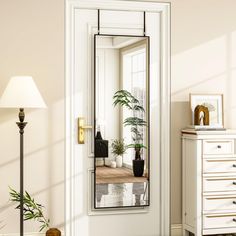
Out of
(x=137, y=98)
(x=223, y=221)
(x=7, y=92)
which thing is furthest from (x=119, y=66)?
(x=223, y=221)

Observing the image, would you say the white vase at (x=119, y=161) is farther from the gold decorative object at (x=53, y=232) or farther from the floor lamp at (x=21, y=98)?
the floor lamp at (x=21, y=98)

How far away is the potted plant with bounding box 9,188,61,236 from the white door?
0.75 feet

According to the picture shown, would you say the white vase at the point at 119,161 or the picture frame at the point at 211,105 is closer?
the white vase at the point at 119,161

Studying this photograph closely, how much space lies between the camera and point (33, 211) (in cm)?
441

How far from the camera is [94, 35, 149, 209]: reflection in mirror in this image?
4.54m

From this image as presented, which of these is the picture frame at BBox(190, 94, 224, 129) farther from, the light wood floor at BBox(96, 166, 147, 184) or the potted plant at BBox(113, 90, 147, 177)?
the light wood floor at BBox(96, 166, 147, 184)

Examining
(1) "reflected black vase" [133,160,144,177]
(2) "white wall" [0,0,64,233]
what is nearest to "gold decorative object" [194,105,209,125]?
(1) "reflected black vase" [133,160,144,177]

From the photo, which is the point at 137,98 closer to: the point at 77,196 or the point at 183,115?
the point at 183,115

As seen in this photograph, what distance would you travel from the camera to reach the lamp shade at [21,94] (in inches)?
154

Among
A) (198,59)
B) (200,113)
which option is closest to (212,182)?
(200,113)

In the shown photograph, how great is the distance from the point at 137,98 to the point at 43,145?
957 mm

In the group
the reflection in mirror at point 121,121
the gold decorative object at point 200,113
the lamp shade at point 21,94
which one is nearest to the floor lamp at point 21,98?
the lamp shade at point 21,94

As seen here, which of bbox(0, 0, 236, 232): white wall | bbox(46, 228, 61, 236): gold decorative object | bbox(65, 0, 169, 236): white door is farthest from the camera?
bbox(65, 0, 169, 236): white door

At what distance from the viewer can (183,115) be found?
15.6 ft
